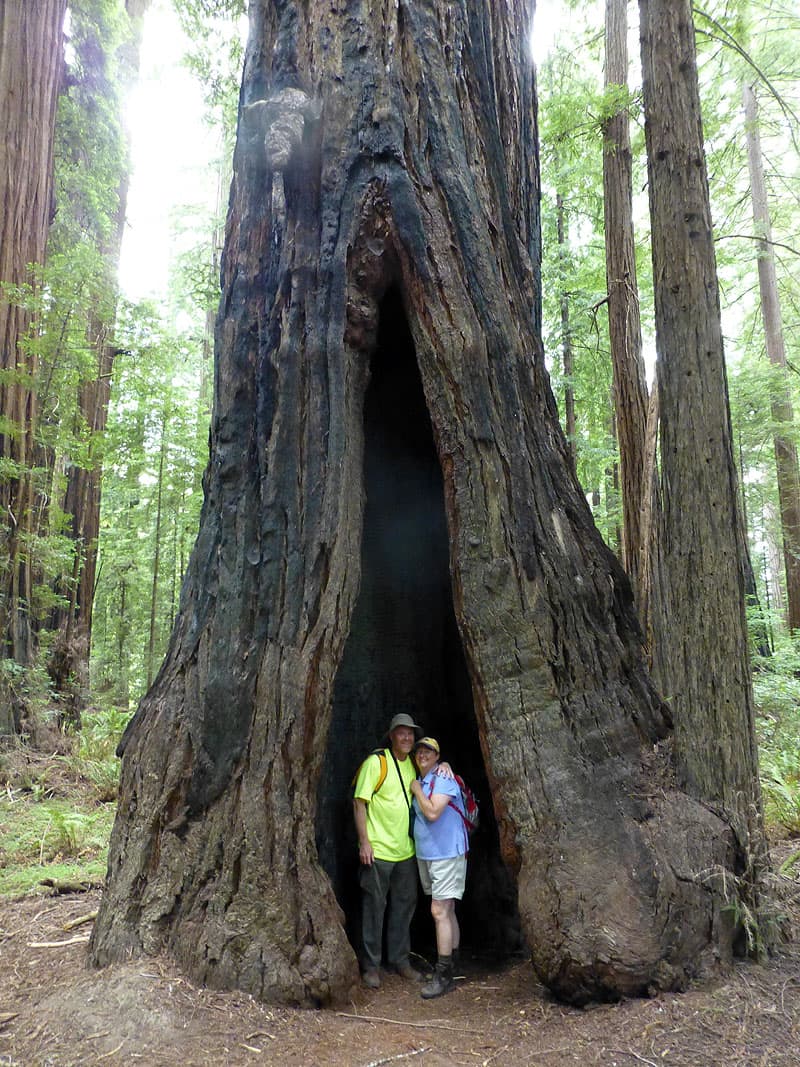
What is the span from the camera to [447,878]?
4809mm

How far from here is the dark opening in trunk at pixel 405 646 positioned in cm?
527

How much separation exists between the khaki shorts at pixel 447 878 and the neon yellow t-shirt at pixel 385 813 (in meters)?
0.20

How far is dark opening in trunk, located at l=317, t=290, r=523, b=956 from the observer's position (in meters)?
5.27

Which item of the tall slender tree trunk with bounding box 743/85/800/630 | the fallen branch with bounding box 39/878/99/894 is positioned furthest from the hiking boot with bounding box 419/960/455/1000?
the tall slender tree trunk with bounding box 743/85/800/630

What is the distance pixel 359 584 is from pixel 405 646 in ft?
4.46

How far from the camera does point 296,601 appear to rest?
14.0ft

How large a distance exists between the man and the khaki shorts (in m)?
0.17

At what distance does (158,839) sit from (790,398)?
1692cm

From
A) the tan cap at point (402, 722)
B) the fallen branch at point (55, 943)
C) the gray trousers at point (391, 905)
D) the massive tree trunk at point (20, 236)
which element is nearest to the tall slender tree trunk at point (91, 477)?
the massive tree trunk at point (20, 236)

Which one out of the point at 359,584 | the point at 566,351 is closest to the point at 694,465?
the point at 359,584

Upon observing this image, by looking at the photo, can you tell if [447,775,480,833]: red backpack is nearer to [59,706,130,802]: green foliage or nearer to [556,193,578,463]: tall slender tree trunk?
[59,706,130,802]: green foliage

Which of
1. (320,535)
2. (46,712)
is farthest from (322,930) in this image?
(46,712)

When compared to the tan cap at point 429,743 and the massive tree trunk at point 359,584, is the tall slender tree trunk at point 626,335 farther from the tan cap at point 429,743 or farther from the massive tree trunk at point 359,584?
the tan cap at point 429,743

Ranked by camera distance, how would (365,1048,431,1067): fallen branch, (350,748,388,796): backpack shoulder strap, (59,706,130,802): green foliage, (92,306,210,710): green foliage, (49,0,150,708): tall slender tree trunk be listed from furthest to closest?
1. (92,306,210,710): green foliage
2. (49,0,150,708): tall slender tree trunk
3. (59,706,130,802): green foliage
4. (350,748,388,796): backpack shoulder strap
5. (365,1048,431,1067): fallen branch
